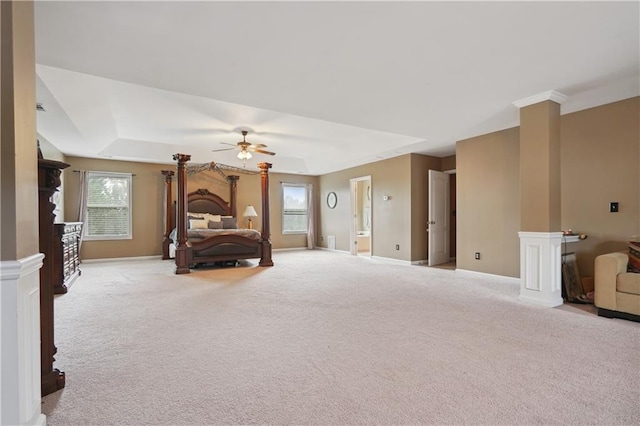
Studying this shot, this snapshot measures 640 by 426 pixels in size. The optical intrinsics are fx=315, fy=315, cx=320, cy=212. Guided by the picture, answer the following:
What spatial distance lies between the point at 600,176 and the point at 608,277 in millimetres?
1466

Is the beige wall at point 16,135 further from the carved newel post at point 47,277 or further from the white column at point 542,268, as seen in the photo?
the white column at point 542,268

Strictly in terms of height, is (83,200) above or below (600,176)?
below

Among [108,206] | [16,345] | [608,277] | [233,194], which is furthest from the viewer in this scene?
[233,194]

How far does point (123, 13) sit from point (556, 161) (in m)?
4.32

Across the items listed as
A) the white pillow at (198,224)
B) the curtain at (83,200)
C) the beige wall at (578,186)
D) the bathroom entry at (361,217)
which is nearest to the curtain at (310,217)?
the bathroom entry at (361,217)

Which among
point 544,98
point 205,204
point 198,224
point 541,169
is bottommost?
point 198,224

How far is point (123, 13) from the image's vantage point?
2.10m

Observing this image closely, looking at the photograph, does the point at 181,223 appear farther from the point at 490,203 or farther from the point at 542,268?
the point at 542,268

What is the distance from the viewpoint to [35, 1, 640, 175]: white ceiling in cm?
213

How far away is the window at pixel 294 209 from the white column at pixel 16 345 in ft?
26.1

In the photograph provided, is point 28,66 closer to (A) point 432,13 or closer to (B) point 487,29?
(A) point 432,13

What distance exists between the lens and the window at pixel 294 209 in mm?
9420

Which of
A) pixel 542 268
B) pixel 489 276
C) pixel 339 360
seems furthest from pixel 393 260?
pixel 339 360

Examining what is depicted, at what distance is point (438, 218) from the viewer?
680 cm
